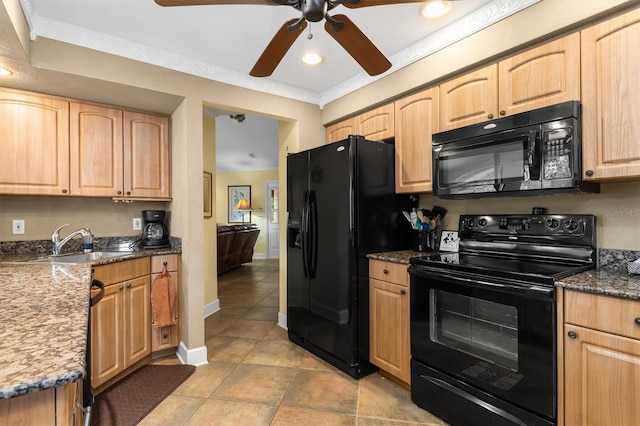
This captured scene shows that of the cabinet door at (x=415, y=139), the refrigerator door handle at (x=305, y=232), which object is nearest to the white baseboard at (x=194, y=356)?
the refrigerator door handle at (x=305, y=232)

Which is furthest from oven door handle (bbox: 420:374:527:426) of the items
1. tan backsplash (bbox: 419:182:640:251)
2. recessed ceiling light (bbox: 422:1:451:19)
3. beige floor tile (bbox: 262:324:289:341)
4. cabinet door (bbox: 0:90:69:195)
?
cabinet door (bbox: 0:90:69:195)

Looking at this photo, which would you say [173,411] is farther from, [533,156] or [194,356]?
[533,156]

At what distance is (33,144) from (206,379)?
6.84 feet

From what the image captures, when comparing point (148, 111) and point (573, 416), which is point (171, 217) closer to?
point (148, 111)

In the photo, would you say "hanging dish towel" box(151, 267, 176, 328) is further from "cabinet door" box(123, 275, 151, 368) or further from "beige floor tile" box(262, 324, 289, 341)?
"beige floor tile" box(262, 324, 289, 341)

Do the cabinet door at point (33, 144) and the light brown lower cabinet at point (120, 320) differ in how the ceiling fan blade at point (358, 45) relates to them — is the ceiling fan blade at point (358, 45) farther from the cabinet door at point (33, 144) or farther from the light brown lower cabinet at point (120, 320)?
the cabinet door at point (33, 144)

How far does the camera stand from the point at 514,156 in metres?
1.77

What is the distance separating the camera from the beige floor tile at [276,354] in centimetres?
259

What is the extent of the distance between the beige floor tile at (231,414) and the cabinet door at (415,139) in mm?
1773

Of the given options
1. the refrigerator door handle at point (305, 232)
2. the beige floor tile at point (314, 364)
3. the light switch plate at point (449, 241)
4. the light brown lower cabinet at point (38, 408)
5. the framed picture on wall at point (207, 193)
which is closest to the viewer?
the light brown lower cabinet at point (38, 408)

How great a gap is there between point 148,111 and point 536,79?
2838mm

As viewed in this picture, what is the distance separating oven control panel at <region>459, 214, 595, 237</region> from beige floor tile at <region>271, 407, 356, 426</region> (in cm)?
144

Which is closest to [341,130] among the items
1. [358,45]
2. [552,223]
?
[358,45]

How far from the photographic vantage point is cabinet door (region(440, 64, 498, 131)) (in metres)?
1.93
